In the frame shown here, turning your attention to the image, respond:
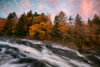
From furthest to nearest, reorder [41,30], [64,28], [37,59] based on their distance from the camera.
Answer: [64,28], [41,30], [37,59]

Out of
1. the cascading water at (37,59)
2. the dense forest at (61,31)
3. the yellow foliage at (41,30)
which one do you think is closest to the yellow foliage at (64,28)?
the dense forest at (61,31)

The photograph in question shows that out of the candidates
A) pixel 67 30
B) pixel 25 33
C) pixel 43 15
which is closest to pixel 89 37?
pixel 67 30

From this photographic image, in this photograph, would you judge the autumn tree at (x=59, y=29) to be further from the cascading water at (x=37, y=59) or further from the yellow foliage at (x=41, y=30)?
the cascading water at (x=37, y=59)

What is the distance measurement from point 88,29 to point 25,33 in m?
23.9

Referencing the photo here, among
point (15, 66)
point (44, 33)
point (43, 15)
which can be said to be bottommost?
point (15, 66)

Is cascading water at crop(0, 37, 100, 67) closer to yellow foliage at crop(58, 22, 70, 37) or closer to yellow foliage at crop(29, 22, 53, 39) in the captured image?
yellow foliage at crop(29, 22, 53, 39)

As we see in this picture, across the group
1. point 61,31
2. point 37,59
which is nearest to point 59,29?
point 61,31

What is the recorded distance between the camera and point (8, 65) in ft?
10.0

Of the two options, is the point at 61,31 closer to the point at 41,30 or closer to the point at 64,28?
the point at 64,28

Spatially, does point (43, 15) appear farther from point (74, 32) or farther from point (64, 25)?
point (74, 32)

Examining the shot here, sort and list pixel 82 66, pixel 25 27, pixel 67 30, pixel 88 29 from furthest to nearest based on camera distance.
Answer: pixel 25 27
pixel 88 29
pixel 67 30
pixel 82 66

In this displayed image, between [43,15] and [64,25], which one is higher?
[43,15]

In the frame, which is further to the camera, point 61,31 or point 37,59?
point 61,31

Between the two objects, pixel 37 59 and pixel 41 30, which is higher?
pixel 41 30
